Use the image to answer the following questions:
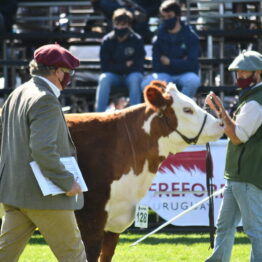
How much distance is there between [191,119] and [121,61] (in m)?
5.07

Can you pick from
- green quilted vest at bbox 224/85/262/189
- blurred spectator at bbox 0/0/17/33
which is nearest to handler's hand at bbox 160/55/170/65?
blurred spectator at bbox 0/0/17/33

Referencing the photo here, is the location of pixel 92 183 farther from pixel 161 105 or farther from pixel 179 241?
pixel 179 241

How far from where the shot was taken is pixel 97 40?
13766mm

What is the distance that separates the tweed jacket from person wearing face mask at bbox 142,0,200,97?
239 inches

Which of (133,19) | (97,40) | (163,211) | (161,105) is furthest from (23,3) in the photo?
(161,105)

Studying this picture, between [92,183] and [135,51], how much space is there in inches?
211

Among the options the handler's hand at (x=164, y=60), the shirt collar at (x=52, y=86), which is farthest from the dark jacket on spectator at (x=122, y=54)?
the shirt collar at (x=52, y=86)

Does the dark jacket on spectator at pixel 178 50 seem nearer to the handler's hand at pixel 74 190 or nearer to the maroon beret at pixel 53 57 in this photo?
the maroon beret at pixel 53 57

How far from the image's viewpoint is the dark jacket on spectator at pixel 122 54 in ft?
37.8

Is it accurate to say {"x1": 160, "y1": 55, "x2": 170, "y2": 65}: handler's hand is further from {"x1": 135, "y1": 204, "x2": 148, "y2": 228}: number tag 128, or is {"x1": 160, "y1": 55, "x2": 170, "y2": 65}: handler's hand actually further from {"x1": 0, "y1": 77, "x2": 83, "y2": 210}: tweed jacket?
{"x1": 0, "y1": 77, "x2": 83, "y2": 210}: tweed jacket

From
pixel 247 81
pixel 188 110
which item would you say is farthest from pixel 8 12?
pixel 247 81

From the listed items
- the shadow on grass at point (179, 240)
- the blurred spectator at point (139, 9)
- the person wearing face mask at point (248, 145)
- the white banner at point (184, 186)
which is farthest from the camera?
the blurred spectator at point (139, 9)

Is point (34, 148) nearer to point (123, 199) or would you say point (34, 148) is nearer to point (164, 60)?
point (123, 199)

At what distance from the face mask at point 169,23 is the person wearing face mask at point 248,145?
191 inches
